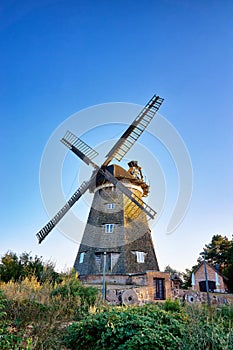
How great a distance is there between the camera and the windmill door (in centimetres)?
1432

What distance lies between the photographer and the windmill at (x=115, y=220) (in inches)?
619

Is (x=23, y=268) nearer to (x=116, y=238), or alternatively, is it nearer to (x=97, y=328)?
(x=116, y=238)

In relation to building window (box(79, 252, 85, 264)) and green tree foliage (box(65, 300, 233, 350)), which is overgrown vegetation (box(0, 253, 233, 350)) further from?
building window (box(79, 252, 85, 264))

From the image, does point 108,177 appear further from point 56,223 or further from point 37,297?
point 37,297

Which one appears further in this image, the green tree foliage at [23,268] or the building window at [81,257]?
the building window at [81,257]

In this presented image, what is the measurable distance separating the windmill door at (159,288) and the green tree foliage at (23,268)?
549 cm

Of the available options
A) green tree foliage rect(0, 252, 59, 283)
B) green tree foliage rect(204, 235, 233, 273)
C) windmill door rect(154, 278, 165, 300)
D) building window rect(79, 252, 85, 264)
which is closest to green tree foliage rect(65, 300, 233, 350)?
green tree foliage rect(0, 252, 59, 283)

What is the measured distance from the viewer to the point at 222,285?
78.0 feet

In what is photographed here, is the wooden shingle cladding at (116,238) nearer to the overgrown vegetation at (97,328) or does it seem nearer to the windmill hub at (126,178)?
the windmill hub at (126,178)

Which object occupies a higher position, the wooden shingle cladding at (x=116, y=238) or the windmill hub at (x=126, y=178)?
the windmill hub at (x=126, y=178)

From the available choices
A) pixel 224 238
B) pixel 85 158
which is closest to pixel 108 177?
pixel 85 158

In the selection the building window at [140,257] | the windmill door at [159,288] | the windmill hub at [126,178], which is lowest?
the windmill door at [159,288]

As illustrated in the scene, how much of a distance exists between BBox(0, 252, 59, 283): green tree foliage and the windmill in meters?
3.99

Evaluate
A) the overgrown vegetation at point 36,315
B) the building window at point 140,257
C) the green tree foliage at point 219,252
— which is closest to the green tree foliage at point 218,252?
the green tree foliage at point 219,252
